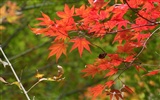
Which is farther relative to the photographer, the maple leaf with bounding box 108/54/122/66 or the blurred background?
the blurred background

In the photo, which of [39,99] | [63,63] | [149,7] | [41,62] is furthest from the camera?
[41,62]

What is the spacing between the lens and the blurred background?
323 centimetres

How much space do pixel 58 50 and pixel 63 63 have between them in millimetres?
2512

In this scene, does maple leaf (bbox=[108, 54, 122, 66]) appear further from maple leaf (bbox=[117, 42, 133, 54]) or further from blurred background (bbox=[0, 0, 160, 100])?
blurred background (bbox=[0, 0, 160, 100])

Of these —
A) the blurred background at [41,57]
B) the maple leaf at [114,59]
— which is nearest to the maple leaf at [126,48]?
the maple leaf at [114,59]

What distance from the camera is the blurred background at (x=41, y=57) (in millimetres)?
3227

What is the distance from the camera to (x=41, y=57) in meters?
4.60

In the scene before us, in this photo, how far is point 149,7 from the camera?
175cm

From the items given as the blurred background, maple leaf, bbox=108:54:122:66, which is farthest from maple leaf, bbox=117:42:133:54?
the blurred background

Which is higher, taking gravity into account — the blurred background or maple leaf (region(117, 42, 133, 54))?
maple leaf (region(117, 42, 133, 54))

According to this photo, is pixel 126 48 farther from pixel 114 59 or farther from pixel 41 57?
pixel 41 57

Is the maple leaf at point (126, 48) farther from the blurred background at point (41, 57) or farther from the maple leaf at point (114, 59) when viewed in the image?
the blurred background at point (41, 57)

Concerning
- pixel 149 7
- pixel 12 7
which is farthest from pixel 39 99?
pixel 149 7

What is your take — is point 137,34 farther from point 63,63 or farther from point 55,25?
point 63,63
